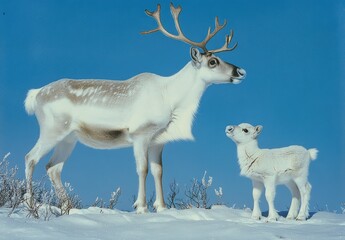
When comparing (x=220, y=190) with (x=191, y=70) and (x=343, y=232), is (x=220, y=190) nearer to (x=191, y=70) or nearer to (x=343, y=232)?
(x=191, y=70)

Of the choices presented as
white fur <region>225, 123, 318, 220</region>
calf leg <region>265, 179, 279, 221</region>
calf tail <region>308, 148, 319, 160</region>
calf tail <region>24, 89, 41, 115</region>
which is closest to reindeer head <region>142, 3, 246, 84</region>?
white fur <region>225, 123, 318, 220</region>

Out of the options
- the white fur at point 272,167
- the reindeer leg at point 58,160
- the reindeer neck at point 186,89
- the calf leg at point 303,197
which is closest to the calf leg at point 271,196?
the white fur at point 272,167

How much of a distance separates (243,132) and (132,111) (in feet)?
6.07

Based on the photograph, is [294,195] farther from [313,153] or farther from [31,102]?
[31,102]

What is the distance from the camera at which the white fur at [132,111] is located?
8.90 m

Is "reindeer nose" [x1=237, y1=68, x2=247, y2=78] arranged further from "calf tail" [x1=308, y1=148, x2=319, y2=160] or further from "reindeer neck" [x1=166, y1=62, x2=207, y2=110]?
"calf tail" [x1=308, y1=148, x2=319, y2=160]

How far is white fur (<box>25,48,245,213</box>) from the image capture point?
8.90 meters

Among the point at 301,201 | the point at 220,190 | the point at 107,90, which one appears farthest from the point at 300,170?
the point at 107,90

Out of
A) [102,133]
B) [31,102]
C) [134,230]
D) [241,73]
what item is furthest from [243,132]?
[31,102]

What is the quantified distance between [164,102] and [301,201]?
260cm

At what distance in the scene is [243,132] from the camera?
26.3 ft

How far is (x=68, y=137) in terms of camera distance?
9578mm

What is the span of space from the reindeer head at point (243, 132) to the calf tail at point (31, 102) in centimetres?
368

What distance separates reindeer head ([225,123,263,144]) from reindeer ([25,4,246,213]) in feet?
4.01
